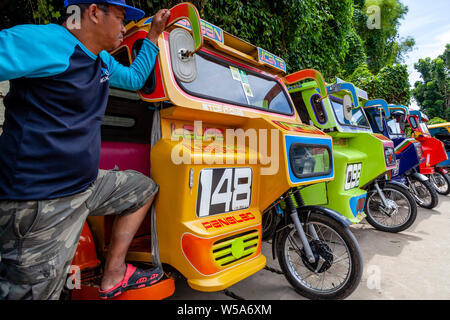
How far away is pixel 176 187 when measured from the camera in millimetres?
1649

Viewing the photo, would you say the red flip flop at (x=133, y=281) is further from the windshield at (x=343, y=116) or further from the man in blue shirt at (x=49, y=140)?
the windshield at (x=343, y=116)

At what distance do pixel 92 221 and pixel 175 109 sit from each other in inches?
41.5

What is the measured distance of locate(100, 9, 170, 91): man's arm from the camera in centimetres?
160

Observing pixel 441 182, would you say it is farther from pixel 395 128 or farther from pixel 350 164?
pixel 350 164

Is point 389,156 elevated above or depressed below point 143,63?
below

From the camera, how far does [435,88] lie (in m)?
27.5

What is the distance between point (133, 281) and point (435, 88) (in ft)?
114

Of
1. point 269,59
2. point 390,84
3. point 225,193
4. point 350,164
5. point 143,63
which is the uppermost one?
point 390,84

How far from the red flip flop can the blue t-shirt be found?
67 cm

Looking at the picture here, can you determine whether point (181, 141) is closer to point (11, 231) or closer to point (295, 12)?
point (11, 231)

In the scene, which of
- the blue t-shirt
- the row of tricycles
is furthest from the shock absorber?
Result: the blue t-shirt

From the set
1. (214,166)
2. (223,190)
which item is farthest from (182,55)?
(223,190)

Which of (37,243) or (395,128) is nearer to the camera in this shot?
(37,243)

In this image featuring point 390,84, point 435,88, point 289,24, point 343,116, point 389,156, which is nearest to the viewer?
point 389,156
